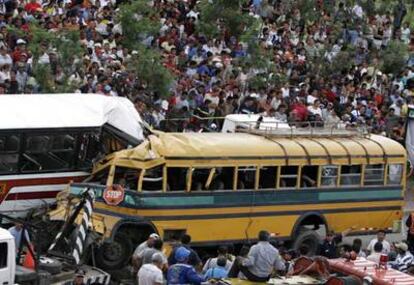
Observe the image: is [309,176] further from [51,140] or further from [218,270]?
[218,270]

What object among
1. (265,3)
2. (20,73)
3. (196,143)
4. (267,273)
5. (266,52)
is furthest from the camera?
(265,3)

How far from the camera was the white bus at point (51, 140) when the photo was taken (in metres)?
23.0

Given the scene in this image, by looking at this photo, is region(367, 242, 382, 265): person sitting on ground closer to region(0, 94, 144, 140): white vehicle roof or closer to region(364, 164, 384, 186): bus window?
region(364, 164, 384, 186): bus window

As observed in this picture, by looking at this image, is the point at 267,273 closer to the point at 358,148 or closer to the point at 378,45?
the point at 358,148

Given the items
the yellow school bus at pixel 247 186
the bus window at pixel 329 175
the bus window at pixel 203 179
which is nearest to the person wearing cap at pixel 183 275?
the yellow school bus at pixel 247 186

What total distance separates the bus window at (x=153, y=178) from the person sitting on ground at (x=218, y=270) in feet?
11.5

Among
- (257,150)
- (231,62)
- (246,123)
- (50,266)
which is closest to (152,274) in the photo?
(50,266)

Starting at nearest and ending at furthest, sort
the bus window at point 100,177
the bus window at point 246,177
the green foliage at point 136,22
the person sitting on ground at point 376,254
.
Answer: the person sitting on ground at point 376,254
the bus window at point 100,177
the bus window at point 246,177
the green foliage at point 136,22

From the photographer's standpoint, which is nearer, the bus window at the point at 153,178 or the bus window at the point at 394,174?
the bus window at the point at 153,178

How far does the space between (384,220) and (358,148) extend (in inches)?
65.2

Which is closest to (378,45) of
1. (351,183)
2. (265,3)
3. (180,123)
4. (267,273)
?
(265,3)

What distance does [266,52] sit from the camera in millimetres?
33969

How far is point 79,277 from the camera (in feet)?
63.6

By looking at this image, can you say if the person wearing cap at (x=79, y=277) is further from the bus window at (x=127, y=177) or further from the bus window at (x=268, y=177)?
the bus window at (x=268, y=177)
